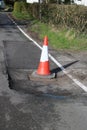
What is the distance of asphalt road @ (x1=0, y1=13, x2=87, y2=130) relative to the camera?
20.3ft

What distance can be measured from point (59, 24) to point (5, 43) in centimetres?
546

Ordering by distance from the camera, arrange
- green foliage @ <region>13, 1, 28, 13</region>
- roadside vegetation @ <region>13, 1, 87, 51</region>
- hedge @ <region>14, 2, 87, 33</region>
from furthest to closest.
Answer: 1. green foliage @ <region>13, 1, 28, 13</region>
2. hedge @ <region>14, 2, 87, 33</region>
3. roadside vegetation @ <region>13, 1, 87, 51</region>

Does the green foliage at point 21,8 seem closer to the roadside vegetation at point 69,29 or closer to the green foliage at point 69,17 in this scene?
the green foliage at point 69,17

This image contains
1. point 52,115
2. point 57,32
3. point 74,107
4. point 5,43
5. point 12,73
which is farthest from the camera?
point 57,32

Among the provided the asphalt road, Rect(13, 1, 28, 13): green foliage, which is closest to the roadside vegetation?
the asphalt road

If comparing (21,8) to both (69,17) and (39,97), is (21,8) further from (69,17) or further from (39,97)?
(39,97)

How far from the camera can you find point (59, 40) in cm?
1647

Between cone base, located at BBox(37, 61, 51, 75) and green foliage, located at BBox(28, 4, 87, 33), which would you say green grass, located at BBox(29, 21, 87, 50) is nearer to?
green foliage, located at BBox(28, 4, 87, 33)

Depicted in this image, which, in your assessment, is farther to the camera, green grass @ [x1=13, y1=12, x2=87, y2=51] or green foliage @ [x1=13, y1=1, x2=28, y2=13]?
green foliage @ [x1=13, y1=1, x2=28, y2=13]

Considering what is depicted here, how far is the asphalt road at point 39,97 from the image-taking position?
618 centimetres

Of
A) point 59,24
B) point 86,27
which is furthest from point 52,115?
point 59,24

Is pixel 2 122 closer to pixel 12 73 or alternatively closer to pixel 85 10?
pixel 12 73

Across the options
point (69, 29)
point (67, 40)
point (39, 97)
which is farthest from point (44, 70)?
point (69, 29)

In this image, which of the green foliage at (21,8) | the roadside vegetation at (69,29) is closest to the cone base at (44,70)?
the roadside vegetation at (69,29)
